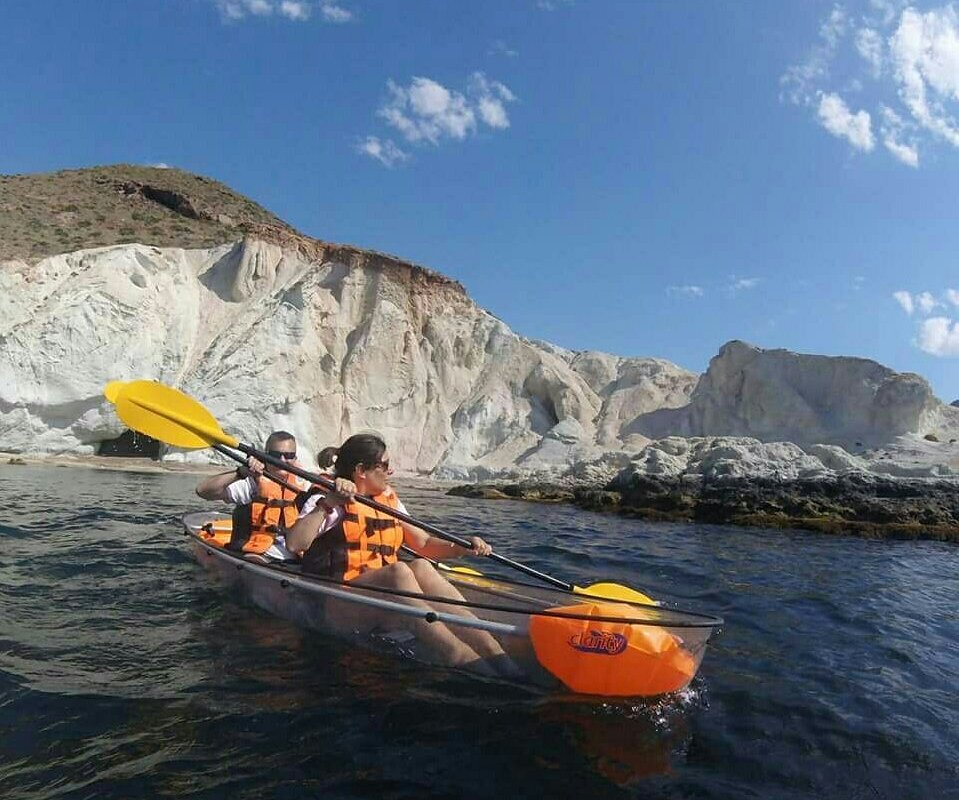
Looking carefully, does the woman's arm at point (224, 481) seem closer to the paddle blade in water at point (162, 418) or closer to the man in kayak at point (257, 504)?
the man in kayak at point (257, 504)

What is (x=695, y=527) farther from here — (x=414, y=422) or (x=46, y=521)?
(x=414, y=422)

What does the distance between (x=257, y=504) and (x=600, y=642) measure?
3524mm

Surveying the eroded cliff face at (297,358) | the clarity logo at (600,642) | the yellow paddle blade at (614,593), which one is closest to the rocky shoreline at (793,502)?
the eroded cliff face at (297,358)

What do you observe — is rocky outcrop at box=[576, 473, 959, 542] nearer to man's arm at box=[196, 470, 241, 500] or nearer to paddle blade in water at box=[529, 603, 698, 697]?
man's arm at box=[196, 470, 241, 500]

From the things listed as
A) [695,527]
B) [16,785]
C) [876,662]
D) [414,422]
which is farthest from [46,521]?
[414,422]

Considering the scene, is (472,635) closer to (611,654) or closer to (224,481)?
(611,654)

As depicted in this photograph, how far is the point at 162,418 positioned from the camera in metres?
5.64

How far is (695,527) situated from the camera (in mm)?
14039

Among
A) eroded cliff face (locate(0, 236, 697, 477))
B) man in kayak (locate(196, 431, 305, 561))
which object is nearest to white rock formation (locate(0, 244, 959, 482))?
eroded cliff face (locate(0, 236, 697, 477))

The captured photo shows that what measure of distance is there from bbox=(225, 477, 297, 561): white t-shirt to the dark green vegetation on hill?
2441 centimetres

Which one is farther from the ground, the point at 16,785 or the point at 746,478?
the point at 746,478

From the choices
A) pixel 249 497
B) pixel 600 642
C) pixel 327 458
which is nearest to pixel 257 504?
pixel 249 497

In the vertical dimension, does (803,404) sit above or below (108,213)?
below

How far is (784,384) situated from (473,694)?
28.2m
